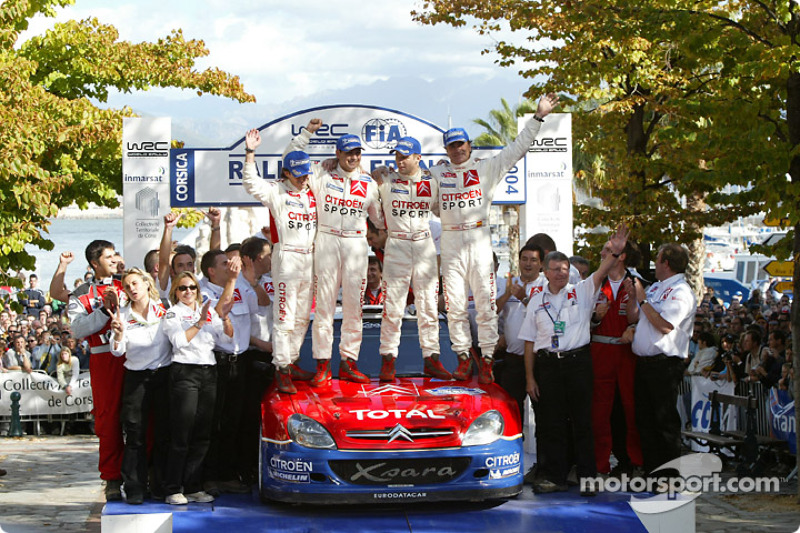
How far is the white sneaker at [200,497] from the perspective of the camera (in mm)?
7246

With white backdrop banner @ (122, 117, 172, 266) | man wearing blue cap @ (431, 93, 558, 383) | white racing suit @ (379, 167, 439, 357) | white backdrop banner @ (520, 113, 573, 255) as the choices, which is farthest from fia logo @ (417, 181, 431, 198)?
white backdrop banner @ (122, 117, 172, 266)

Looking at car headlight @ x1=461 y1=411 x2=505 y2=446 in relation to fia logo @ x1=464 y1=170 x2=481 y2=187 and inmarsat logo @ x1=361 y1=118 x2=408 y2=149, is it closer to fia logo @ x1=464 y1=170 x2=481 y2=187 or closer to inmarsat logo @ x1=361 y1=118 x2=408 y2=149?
fia logo @ x1=464 y1=170 x2=481 y2=187

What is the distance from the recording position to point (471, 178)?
802 centimetres

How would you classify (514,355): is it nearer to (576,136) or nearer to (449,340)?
(449,340)

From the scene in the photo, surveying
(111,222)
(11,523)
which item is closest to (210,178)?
(11,523)

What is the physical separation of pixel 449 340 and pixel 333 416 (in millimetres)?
1659

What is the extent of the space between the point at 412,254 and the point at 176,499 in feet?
8.17

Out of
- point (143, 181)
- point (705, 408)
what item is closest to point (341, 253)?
point (143, 181)

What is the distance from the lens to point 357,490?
6742mm

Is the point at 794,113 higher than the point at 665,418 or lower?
higher

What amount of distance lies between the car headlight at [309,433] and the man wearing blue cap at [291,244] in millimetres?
793

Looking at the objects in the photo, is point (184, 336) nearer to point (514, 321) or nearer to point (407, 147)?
point (407, 147)

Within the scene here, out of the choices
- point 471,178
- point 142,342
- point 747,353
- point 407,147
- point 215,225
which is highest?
point 407,147

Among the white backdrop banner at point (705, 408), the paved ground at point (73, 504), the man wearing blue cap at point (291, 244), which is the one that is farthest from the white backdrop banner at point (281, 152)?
the man wearing blue cap at point (291, 244)
